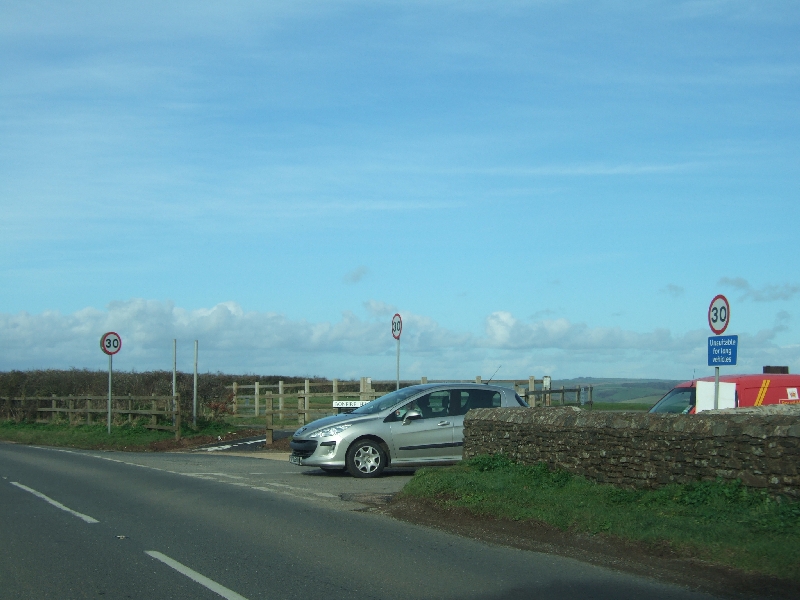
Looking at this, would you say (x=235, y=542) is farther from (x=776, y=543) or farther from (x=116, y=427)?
(x=116, y=427)

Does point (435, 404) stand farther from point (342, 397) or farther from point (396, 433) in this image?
point (342, 397)

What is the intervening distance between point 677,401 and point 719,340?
2601mm

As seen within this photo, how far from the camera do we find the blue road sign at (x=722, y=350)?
14.3 m

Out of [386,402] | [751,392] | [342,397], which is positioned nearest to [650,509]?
[386,402]

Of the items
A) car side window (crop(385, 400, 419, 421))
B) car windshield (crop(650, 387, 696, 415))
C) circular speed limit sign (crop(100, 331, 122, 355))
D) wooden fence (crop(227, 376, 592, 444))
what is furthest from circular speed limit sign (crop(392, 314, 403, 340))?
circular speed limit sign (crop(100, 331, 122, 355))

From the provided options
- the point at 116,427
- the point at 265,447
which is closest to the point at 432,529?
the point at 265,447

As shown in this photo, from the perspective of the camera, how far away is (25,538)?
9.32 meters

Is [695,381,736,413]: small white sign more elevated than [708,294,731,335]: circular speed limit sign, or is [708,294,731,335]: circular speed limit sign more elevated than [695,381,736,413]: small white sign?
[708,294,731,335]: circular speed limit sign

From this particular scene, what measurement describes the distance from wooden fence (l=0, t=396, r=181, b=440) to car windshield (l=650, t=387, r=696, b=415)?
47.8 ft

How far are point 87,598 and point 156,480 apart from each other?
27.4ft

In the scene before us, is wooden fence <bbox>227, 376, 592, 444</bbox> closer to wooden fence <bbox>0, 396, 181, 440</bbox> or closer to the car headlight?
wooden fence <bbox>0, 396, 181, 440</bbox>

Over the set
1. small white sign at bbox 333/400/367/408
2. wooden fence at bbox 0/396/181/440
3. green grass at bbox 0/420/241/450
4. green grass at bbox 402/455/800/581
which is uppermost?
small white sign at bbox 333/400/367/408

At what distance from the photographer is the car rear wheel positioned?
15.0 metres

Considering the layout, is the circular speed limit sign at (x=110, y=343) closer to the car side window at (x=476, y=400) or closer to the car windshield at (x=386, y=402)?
the car windshield at (x=386, y=402)
